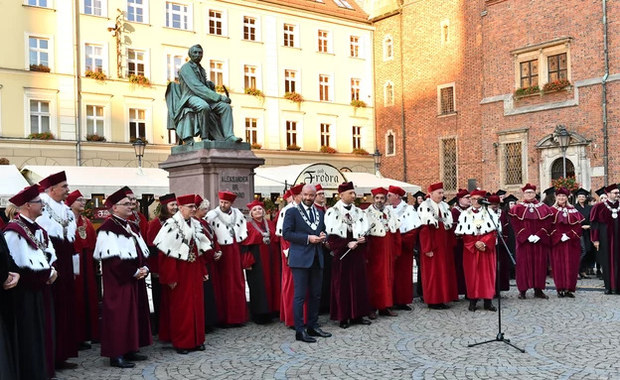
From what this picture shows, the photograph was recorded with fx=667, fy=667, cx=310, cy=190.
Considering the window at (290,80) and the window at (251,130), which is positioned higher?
the window at (290,80)

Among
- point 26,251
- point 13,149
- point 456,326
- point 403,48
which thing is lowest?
point 456,326

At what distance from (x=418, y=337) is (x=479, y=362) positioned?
1.60 m

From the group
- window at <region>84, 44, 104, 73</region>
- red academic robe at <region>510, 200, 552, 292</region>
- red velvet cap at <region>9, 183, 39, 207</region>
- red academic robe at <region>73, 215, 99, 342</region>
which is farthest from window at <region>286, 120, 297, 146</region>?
red velvet cap at <region>9, 183, 39, 207</region>

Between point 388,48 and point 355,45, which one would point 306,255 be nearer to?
point 388,48

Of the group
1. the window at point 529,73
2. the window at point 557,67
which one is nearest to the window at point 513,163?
the window at point 529,73

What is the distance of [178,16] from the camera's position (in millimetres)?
34000

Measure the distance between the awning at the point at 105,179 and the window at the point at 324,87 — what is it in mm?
14421

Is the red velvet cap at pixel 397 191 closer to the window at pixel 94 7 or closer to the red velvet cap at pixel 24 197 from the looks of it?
the red velvet cap at pixel 24 197

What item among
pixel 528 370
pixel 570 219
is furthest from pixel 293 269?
pixel 570 219

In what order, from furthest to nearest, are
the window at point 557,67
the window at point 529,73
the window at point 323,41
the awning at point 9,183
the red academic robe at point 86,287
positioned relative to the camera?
the window at point 323,41
the window at point 529,73
the window at point 557,67
the awning at point 9,183
the red academic robe at point 86,287

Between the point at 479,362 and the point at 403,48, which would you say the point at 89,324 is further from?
the point at 403,48

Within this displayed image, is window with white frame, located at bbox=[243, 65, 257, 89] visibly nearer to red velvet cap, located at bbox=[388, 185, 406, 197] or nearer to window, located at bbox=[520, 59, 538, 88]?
window, located at bbox=[520, 59, 538, 88]

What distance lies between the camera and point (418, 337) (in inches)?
357

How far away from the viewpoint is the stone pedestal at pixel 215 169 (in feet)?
39.3
